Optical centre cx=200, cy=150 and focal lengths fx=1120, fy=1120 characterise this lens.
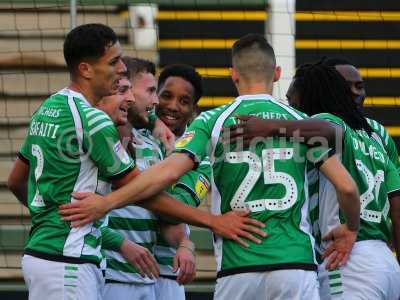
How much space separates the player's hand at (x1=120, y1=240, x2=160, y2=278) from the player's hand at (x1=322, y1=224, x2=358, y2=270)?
0.96 metres

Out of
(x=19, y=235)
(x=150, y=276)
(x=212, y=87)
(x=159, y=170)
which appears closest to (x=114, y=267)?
(x=150, y=276)

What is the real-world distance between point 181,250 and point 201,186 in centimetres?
44

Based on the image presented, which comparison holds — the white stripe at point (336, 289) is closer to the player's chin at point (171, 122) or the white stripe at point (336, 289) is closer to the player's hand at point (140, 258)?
the player's hand at point (140, 258)

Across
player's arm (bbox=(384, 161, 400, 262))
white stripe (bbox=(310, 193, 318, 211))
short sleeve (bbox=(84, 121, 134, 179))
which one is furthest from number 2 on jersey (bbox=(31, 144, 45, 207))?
player's arm (bbox=(384, 161, 400, 262))

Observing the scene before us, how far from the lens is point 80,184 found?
5375mm

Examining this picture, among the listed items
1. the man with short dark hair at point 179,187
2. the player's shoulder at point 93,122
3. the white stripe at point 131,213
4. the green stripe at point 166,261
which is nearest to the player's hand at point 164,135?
the man with short dark hair at point 179,187

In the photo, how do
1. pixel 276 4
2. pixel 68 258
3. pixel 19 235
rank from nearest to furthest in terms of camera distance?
pixel 68 258 → pixel 19 235 → pixel 276 4

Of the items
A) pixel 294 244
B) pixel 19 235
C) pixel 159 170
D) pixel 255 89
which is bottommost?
pixel 19 235

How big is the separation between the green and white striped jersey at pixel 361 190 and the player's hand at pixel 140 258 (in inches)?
36.1

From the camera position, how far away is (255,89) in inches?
225

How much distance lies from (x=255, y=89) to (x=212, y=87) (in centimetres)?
484

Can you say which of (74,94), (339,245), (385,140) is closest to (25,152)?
(74,94)

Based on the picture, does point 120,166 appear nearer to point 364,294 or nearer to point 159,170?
point 159,170

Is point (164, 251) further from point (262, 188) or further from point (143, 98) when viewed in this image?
point (262, 188)
